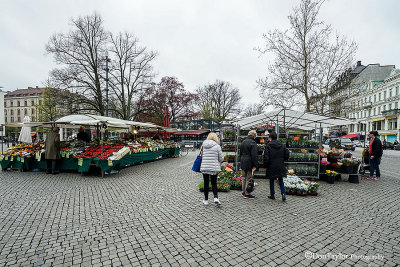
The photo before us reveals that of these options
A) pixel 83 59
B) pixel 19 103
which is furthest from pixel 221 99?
pixel 19 103

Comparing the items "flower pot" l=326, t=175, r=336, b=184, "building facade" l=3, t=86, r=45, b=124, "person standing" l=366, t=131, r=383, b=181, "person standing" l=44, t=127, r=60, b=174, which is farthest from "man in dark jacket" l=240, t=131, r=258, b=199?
"building facade" l=3, t=86, r=45, b=124

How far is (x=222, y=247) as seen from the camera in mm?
2908

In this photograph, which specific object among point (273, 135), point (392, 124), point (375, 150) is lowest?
point (375, 150)

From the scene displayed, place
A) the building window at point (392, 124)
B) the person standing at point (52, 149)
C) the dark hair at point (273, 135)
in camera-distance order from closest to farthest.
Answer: the dark hair at point (273, 135)
the person standing at point (52, 149)
the building window at point (392, 124)

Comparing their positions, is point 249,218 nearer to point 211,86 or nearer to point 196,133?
point 196,133

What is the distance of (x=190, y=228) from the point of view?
3504 mm

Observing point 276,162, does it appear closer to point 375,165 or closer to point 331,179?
point 331,179

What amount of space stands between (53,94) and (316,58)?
21.2 meters

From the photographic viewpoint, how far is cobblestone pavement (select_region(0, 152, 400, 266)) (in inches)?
105

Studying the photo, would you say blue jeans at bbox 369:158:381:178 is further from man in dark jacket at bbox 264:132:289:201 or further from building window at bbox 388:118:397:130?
building window at bbox 388:118:397:130

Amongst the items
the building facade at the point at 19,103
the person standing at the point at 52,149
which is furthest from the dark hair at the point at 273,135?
the building facade at the point at 19,103

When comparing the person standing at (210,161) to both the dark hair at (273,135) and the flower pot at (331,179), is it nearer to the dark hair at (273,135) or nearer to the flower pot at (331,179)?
the dark hair at (273,135)

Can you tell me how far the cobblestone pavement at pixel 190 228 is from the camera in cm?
267

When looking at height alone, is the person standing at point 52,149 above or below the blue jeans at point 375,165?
above
